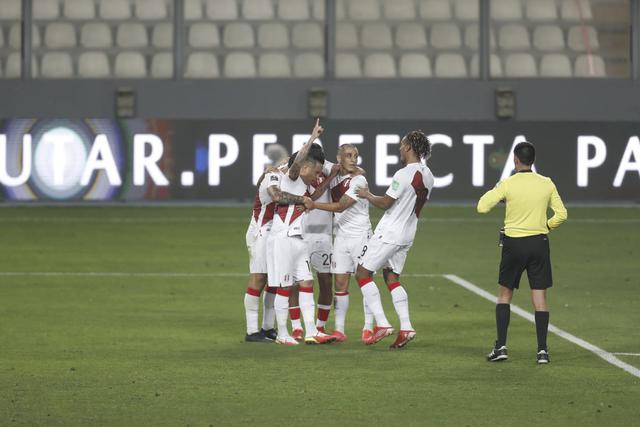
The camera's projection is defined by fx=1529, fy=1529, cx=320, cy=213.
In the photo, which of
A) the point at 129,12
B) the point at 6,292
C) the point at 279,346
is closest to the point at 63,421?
the point at 279,346

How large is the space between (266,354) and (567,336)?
263cm

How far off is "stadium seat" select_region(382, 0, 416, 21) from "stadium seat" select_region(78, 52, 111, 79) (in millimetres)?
5808

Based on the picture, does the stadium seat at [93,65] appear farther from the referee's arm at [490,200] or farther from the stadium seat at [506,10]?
the referee's arm at [490,200]

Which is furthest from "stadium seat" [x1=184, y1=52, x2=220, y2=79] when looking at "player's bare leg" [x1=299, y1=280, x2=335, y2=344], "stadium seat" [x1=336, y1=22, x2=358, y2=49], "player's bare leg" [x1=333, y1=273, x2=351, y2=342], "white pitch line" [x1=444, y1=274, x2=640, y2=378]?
"player's bare leg" [x1=299, y1=280, x2=335, y2=344]

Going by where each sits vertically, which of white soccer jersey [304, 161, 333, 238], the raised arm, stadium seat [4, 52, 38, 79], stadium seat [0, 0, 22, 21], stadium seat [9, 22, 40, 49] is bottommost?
white soccer jersey [304, 161, 333, 238]

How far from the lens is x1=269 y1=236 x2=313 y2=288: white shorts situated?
11.8 m

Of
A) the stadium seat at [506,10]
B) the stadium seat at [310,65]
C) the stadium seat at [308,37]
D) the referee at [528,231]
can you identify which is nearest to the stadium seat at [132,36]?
the stadium seat at [308,37]

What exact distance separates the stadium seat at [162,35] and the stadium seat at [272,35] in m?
1.82

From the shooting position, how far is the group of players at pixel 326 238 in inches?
458

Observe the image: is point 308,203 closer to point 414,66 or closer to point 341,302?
point 341,302

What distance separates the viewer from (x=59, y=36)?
3080 centimetres

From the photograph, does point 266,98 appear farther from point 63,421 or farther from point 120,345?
point 63,421

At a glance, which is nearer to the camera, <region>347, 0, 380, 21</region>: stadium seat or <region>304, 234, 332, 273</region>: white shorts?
<region>304, 234, 332, 273</region>: white shorts

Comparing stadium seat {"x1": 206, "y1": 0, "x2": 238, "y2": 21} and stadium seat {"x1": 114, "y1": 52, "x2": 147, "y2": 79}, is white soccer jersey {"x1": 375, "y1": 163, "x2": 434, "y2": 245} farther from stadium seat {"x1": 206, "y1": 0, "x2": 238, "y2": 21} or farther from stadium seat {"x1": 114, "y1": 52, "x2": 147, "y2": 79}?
stadium seat {"x1": 206, "y1": 0, "x2": 238, "y2": 21}
